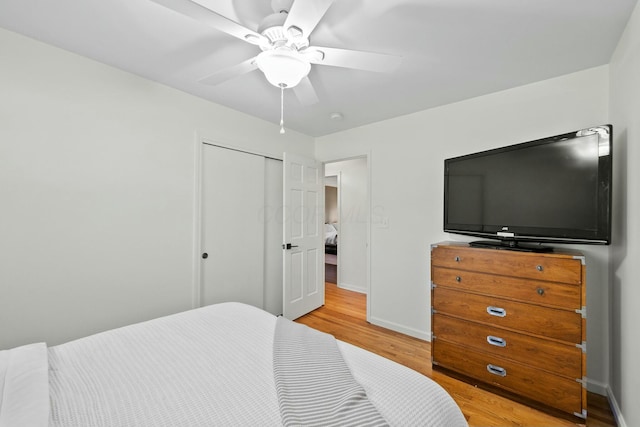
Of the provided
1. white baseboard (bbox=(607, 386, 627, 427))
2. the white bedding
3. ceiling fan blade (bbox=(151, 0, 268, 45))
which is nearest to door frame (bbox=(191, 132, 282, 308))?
ceiling fan blade (bbox=(151, 0, 268, 45))

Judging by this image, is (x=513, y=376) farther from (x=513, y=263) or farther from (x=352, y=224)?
(x=352, y=224)

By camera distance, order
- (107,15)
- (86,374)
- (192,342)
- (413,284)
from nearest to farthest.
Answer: (86,374)
(192,342)
(107,15)
(413,284)

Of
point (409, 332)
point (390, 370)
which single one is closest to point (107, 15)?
point (390, 370)

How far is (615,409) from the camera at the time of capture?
1695 mm

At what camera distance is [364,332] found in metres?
2.90

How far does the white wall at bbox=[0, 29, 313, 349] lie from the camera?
1.62m

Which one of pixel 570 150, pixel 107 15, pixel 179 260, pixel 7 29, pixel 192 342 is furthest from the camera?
pixel 179 260

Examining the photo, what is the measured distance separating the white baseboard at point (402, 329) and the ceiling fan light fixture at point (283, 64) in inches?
104

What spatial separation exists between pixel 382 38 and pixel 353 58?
1.27 feet

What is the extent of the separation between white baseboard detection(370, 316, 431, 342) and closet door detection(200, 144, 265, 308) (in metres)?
1.36

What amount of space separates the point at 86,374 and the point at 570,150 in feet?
9.12

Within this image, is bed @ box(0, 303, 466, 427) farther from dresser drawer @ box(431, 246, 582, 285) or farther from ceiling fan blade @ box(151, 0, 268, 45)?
ceiling fan blade @ box(151, 0, 268, 45)

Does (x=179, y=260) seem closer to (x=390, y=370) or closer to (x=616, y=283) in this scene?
(x=390, y=370)

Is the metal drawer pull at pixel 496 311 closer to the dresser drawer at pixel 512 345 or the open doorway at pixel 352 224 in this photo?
the dresser drawer at pixel 512 345
